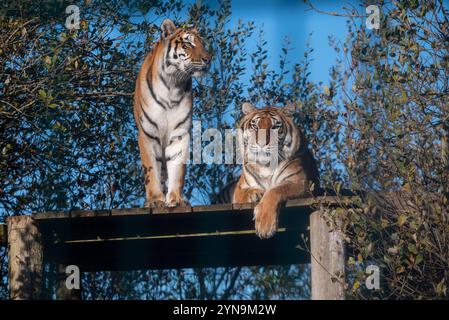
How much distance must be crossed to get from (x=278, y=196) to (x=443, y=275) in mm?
1215

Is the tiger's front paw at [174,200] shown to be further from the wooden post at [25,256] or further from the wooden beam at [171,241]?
the wooden post at [25,256]

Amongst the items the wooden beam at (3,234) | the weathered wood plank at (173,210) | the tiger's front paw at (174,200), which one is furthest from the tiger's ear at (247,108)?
the wooden beam at (3,234)

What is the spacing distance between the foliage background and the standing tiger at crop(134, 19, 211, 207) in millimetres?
640

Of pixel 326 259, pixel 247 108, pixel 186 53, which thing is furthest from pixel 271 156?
pixel 326 259

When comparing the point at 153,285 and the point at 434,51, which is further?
the point at 153,285

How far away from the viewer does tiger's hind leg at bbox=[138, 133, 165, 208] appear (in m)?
7.78

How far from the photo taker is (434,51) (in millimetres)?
6832

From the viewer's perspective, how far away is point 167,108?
8164 millimetres

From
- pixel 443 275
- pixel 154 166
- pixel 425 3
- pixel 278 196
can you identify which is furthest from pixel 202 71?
pixel 443 275

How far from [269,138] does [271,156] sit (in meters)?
0.16

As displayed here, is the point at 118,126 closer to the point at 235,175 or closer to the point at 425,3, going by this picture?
the point at 235,175

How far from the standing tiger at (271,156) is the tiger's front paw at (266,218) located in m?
0.40

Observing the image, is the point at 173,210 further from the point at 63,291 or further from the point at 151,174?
the point at 63,291

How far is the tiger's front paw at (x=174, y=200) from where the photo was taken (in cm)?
772
